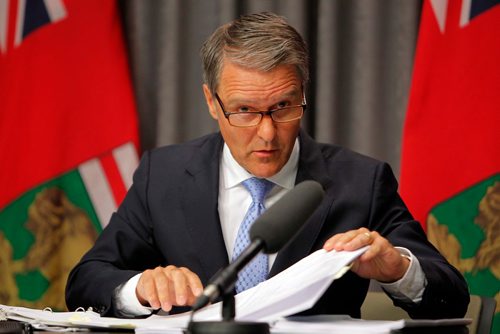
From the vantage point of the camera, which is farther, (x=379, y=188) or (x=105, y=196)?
(x=105, y=196)

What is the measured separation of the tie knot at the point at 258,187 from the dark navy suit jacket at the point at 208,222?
0.30 ft

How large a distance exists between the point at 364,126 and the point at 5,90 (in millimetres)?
1470

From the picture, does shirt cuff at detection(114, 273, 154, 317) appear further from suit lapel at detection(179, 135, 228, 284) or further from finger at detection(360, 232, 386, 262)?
finger at detection(360, 232, 386, 262)

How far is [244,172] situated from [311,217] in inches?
9.8

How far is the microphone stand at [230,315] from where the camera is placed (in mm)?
1278

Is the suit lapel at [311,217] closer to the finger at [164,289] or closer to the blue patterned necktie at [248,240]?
the blue patterned necktie at [248,240]

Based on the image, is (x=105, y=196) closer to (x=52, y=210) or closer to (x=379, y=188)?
(x=52, y=210)

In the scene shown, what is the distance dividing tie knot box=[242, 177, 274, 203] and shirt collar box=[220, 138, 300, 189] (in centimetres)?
1

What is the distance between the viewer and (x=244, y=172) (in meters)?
2.38

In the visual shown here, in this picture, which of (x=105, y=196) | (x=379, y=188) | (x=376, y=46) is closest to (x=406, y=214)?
(x=379, y=188)

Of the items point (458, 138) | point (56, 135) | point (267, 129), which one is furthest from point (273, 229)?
point (56, 135)

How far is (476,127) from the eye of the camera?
2.88 m

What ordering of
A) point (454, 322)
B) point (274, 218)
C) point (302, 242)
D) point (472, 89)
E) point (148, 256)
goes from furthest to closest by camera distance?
point (472, 89) → point (148, 256) → point (302, 242) → point (454, 322) → point (274, 218)

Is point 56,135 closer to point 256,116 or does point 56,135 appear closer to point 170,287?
point 256,116
